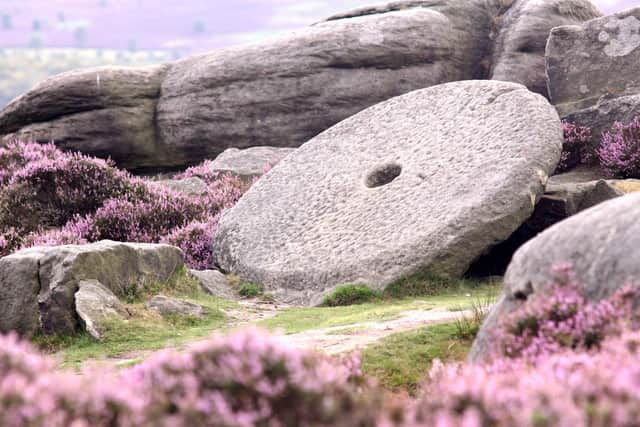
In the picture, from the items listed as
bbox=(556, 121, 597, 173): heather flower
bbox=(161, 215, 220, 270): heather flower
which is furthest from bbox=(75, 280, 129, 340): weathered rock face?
bbox=(556, 121, 597, 173): heather flower

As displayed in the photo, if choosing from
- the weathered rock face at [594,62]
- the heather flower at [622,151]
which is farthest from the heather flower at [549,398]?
the weathered rock face at [594,62]

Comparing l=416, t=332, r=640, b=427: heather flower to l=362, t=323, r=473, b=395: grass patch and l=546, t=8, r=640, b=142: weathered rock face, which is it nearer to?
l=362, t=323, r=473, b=395: grass patch

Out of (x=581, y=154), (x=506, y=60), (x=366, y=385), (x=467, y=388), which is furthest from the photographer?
(x=506, y=60)

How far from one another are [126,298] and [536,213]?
4.90m

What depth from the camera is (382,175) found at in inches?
441

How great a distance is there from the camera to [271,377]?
2.59m

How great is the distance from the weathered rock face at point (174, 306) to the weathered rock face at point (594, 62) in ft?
26.0

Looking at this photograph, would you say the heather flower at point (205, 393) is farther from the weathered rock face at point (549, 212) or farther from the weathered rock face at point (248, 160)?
the weathered rock face at point (248, 160)

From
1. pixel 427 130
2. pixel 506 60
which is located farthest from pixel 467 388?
pixel 506 60

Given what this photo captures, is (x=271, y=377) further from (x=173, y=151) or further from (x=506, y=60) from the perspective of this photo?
(x=173, y=151)

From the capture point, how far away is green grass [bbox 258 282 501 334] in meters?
7.56

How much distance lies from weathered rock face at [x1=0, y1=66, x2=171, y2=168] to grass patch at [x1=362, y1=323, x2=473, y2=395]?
1368 cm

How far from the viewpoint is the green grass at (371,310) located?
7.56 metres

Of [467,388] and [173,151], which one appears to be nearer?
[467,388]
